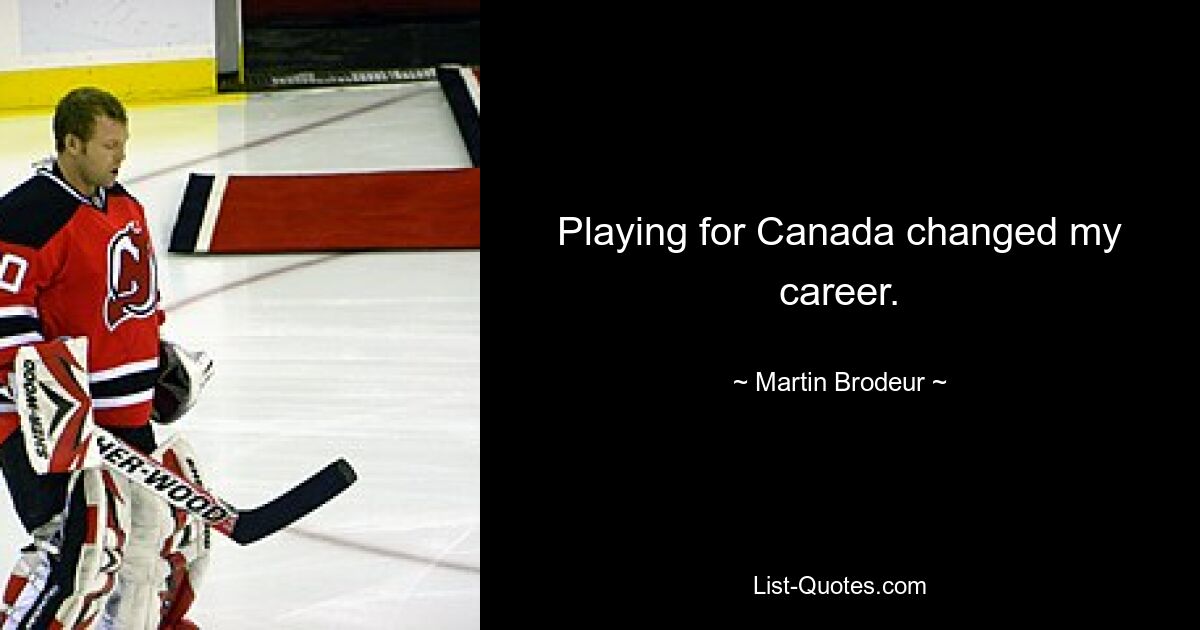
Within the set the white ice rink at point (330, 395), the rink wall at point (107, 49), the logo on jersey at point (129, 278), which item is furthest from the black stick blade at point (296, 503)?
the rink wall at point (107, 49)

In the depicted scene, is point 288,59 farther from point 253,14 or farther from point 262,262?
point 262,262

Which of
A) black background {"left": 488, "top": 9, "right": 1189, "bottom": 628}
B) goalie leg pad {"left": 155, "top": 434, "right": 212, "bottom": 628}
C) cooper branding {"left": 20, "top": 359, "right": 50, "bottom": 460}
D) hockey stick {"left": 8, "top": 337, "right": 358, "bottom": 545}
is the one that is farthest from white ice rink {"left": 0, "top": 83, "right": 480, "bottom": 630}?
black background {"left": 488, "top": 9, "right": 1189, "bottom": 628}

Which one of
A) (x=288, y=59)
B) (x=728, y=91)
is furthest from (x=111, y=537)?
(x=288, y=59)

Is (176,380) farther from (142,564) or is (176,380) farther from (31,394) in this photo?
(31,394)

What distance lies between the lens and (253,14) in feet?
31.2

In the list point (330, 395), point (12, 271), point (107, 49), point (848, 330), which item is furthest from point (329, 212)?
point (848, 330)

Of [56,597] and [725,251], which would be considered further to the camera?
[56,597]

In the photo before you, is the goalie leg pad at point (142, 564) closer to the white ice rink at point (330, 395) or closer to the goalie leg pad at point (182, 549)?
the goalie leg pad at point (182, 549)

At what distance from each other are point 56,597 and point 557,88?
65.4 inches

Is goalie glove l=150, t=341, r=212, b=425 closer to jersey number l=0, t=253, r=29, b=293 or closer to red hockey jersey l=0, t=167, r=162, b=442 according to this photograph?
red hockey jersey l=0, t=167, r=162, b=442

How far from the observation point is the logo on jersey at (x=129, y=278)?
270cm

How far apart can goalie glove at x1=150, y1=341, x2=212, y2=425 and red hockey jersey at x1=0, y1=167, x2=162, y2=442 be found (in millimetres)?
117

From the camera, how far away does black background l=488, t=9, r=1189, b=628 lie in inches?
53.8

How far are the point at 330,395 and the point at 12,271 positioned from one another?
2.30 m
